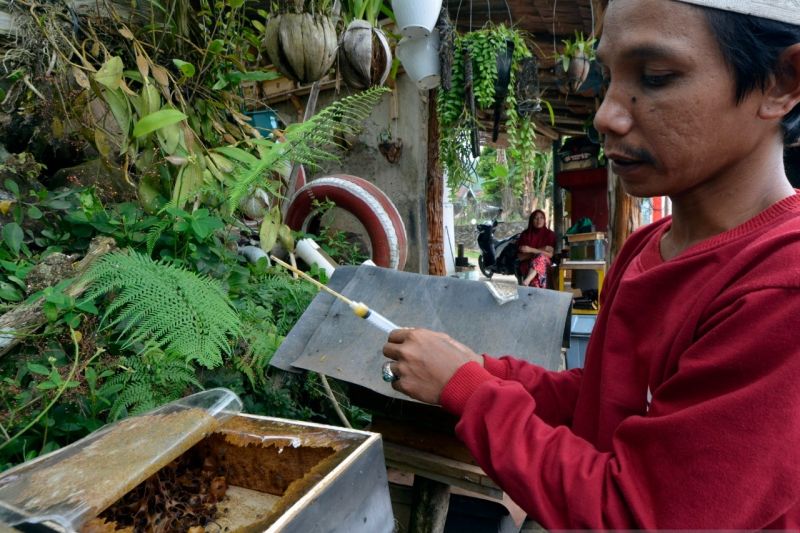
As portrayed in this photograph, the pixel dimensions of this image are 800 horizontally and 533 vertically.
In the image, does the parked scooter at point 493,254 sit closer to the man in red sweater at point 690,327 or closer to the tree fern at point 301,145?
the tree fern at point 301,145

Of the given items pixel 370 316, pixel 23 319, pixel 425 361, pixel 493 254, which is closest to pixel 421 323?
pixel 370 316

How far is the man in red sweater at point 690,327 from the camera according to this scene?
621 millimetres

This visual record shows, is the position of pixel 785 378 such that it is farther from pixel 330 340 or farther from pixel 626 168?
pixel 330 340

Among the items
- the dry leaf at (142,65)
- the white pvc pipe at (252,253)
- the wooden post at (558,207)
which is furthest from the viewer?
the wooden post at (558,207)

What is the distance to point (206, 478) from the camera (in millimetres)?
1047

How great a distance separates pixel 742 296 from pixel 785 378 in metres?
0.12

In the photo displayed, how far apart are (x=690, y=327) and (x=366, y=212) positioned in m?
3.18

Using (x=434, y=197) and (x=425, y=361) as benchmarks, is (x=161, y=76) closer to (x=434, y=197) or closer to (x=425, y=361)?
(x=425, y=361)

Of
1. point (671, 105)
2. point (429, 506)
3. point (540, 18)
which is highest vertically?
point (540, 18)

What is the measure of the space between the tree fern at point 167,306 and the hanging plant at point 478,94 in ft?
9.66

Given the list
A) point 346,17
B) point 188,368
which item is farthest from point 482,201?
point 188,368

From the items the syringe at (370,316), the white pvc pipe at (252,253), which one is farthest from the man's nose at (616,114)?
the white pvc pipe at (252,253)

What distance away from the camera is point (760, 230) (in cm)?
77

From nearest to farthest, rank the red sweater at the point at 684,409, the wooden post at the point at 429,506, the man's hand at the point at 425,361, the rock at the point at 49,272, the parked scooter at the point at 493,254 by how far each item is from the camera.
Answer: the red sweater at the point at 684,409
the man's hand at the point at 425,361
the rock at the point at 49,272
the wooden post at the point at 429,506
the parked scooter at the point at 493,254
